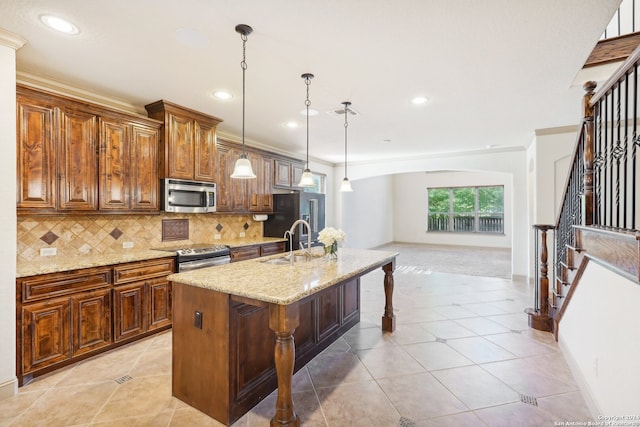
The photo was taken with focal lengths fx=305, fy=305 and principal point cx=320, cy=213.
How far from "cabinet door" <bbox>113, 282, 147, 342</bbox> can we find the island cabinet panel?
116cm

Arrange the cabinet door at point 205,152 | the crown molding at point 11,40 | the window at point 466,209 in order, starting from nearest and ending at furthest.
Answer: the crown molding at point 11,40 < the cabinet door at point 205,152 < the window at point 466,209

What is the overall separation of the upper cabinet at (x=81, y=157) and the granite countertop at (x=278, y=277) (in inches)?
62.0

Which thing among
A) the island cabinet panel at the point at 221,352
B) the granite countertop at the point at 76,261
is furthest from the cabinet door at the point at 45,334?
the island cabinet panel at the point at 221,352

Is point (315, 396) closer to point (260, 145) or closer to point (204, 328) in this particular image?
point (204, 328)

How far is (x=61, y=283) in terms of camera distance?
2.54m

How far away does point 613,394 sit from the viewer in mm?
1716

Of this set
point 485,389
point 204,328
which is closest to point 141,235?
point 204,328

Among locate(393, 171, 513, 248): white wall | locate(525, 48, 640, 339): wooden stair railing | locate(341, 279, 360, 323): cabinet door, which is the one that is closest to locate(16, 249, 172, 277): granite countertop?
locate(341, 279, 360, 323): cabinet door

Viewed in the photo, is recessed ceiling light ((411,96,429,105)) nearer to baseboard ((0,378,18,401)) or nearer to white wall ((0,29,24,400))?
white wall ((0,29,24,400))

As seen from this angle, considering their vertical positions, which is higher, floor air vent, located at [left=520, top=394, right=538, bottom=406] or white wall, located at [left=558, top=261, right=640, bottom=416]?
white wall, located at [left=558, top=261, right=640, bottom=416]

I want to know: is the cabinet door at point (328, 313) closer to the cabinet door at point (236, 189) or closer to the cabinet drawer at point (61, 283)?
the cabinet drawer at point (61, 283)

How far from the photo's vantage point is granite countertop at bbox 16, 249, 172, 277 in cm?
246

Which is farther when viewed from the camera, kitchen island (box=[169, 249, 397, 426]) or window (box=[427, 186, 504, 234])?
window (box=[427, 186, 504, 234])

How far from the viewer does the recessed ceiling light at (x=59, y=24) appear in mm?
1950
